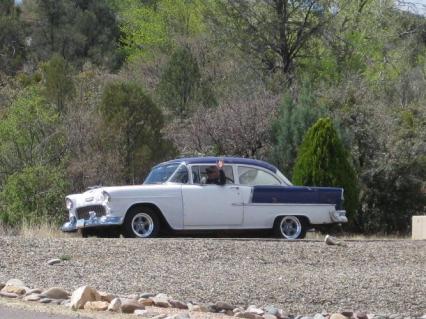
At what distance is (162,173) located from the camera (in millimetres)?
19219

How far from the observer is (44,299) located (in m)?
11.1

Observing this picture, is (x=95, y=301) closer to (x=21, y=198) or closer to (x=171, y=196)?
(x=171, y=196)

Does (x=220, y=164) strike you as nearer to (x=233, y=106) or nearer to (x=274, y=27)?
(x=233, y=106)

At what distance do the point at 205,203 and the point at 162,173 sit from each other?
1.26 metres

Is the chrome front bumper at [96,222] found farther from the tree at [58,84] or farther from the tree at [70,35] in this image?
the tree at [70,35]

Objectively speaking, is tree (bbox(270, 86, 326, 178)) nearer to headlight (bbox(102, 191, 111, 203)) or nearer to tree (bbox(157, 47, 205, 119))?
tree (bbox(157, 47, 205, 119))

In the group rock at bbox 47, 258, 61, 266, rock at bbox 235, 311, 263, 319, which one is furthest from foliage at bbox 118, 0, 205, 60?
rock at bbox 235, 311, 263, 319

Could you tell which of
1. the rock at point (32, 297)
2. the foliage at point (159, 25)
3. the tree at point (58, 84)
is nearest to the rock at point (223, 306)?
the rock at point (32, 297)

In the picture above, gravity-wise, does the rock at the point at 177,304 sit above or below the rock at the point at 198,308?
above

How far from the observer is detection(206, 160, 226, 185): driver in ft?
61.6

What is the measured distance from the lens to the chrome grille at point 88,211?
17.8m

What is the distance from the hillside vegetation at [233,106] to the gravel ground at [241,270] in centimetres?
722

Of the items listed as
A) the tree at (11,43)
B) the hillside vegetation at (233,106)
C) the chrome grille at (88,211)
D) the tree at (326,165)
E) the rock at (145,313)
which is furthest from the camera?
the tree at (11,43)

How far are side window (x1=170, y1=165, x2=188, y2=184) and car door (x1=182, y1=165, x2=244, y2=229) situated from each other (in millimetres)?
165
